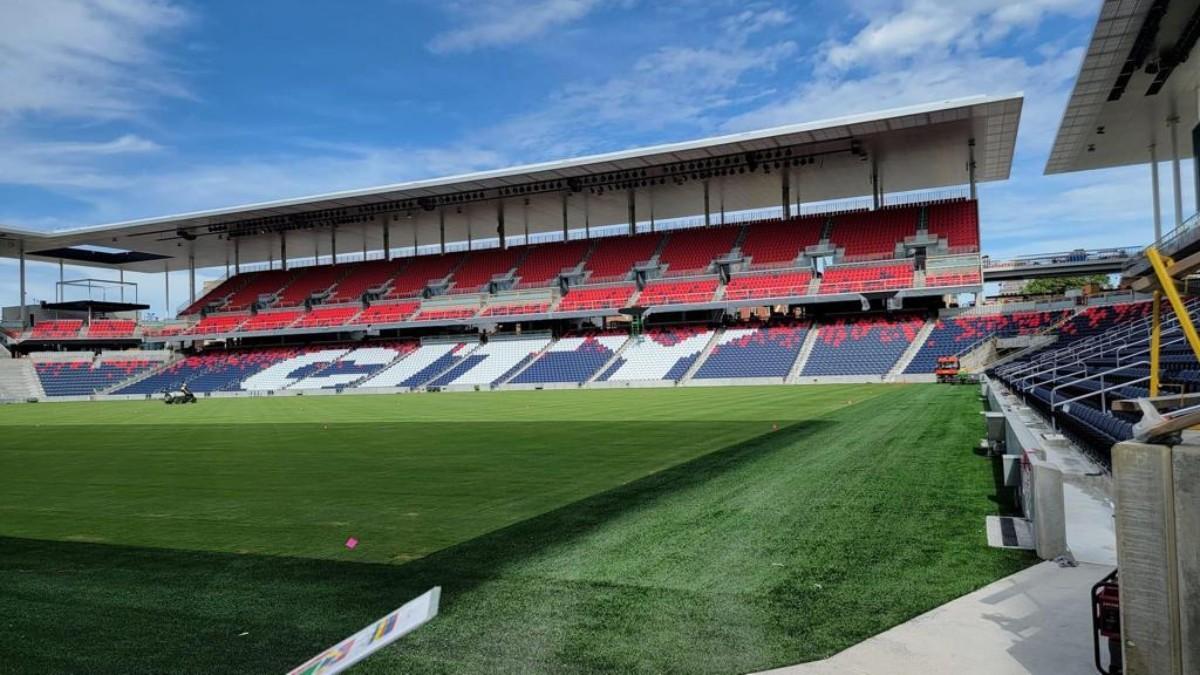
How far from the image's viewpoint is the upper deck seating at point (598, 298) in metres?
47.2

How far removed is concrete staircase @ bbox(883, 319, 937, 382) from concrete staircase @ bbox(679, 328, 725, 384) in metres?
9.33

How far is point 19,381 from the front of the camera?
5350 centimetres

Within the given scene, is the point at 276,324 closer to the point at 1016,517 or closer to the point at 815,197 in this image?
the point at 815,197

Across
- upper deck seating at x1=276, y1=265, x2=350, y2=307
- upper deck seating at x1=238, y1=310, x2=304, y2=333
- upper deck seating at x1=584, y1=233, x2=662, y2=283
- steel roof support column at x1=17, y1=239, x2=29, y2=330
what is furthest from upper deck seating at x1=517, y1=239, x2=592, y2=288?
steel roof support column at x1=17, y1=239, x2=29, y2=330

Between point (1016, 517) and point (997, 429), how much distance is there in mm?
4052

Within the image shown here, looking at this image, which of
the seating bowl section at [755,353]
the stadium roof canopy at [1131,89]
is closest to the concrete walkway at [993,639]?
the stadium roof canopy at [1131,89]

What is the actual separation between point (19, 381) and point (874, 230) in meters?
56.0

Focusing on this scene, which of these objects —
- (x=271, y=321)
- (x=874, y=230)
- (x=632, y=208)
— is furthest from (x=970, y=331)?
(x=271, y=321)

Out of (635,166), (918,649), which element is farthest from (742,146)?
(918,649)

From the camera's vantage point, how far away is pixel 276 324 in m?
56.0

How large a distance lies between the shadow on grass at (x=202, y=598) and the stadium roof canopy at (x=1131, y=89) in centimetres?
1947

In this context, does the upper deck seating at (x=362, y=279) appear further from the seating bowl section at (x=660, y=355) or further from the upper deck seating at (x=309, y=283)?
the seating bowl section at (x=660, y=355)

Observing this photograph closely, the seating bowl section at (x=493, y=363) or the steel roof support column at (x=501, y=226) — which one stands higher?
the steel roof support column at (x=501, y=226)

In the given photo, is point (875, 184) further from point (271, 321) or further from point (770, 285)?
point (271, 321)
